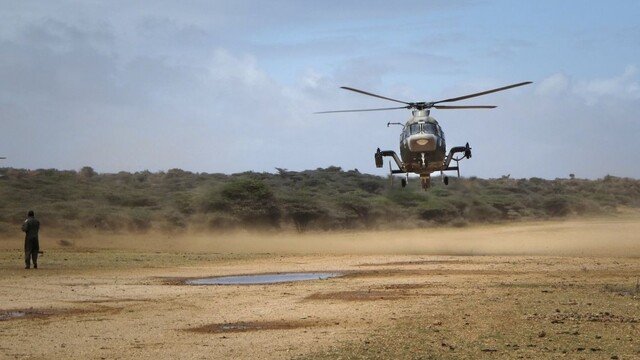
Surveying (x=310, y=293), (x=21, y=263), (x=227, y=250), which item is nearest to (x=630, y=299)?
(x=310, y=293)

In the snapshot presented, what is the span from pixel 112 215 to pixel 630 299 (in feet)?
134

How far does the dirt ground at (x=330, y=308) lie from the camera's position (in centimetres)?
1290

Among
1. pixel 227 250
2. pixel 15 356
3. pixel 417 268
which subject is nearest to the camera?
pixel 15 356

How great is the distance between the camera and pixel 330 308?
58.7ft

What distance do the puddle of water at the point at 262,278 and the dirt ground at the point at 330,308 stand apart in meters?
0.78

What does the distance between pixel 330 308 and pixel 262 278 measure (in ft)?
29.5

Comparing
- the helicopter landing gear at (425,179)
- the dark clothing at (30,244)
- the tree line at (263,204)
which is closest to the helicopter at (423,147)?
the helicopter landing gear at (425,179)

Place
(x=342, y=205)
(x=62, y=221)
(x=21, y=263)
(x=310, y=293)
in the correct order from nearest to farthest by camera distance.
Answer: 1. (x=310, y=293)
2. (x=21, y=263)
3. (x=62, y=221)
4. (x=342, y=205)

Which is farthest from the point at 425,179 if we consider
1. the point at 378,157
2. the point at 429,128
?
the point at 429,128

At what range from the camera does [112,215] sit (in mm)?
54844

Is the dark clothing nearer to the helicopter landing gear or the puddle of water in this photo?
the puddle of water

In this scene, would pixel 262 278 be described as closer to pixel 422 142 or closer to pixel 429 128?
pixel 422 142

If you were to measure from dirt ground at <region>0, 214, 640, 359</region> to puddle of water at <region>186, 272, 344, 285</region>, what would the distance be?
78 centimetres

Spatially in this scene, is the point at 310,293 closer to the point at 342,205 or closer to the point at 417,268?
the point at 417,268
